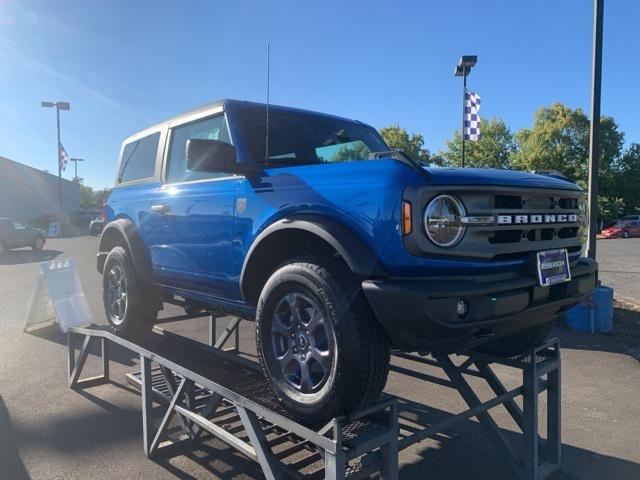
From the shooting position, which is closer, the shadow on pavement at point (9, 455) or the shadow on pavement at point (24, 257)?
the shadow on pavement at point (9, 455)

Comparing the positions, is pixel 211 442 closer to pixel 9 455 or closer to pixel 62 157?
pixel 9 455

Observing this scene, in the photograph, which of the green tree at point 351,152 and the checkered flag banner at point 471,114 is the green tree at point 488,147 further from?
the green tree at point 351,152

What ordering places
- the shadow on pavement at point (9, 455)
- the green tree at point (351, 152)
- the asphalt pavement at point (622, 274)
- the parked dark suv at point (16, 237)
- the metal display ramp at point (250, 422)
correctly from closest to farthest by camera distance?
1. the metal display ramp at point (250, 422)
2. the shadow on pavement at point (9, 455)
3. the green tree at point (351, 152)
4. the asphalt pavement at point (622, 274)
5. the parked dark suv at point (16, 237)

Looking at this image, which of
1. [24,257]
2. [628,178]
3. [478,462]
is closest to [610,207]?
[628,178]

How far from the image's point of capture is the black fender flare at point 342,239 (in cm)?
232

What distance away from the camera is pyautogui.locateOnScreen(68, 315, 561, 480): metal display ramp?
243 centimetres

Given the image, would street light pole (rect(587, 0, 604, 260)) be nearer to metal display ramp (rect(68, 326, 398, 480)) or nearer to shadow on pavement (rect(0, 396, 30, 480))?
metal display ramp (rect(68, 326, 398, 480))

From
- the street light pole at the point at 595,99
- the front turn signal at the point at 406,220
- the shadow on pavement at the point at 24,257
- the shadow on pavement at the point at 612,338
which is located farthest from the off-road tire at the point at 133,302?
the shadow on pavement at the point at 24,257

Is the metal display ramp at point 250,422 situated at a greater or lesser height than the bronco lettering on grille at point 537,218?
lesser

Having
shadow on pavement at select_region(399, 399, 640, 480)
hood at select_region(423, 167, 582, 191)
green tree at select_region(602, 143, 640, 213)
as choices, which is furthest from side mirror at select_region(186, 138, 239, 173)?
green tree at select_region(602, 143, 640, 213)

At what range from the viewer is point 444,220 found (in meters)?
2.33

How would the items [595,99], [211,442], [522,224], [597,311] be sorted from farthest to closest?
[595,99] → [597,311] → [211,442] → [522,224]

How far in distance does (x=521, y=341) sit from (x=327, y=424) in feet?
5.82

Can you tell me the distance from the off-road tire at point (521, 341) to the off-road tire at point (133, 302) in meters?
2.99
